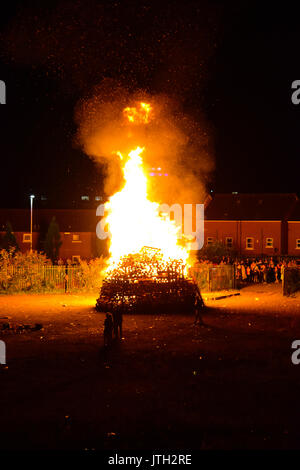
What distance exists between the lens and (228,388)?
815 cm

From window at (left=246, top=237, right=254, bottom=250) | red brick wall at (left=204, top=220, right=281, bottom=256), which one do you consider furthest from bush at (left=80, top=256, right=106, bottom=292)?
window at (left=246, top=237, right=254, bottom=250)

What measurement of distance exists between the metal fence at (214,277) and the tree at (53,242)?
29.5 meters

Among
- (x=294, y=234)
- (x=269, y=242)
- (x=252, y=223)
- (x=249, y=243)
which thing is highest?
(x=252, y=223)

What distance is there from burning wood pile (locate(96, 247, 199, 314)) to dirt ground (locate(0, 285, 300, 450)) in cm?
285

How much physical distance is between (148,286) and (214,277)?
765cm

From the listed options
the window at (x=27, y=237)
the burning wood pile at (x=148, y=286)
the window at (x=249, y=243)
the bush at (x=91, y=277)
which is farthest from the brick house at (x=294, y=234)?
the burning wood pile at (x=148, y=286)

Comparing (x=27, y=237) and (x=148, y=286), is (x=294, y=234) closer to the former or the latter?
(x=27, y=237)

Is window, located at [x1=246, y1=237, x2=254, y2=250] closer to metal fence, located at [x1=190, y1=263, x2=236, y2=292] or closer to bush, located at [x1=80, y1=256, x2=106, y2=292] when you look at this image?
metal fence, located at [x1=190, y1=263, x2=236, y2=292]

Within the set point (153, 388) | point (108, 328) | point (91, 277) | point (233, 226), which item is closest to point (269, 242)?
point (233, 226)

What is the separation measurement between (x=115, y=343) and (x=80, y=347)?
769mm

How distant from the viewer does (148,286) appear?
1828 centimetres

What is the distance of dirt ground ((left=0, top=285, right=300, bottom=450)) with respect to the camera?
620cm

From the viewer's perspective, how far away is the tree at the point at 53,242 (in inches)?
2100

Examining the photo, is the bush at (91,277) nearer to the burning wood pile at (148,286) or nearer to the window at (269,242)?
the burning wood pile at (148,286)
